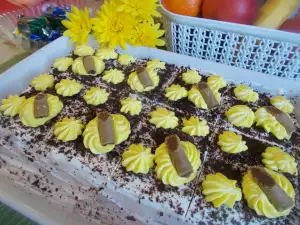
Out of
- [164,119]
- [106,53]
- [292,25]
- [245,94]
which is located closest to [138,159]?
[164,119]

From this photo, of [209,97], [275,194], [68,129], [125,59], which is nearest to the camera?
[275,194]

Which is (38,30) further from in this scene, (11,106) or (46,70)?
(11,106)

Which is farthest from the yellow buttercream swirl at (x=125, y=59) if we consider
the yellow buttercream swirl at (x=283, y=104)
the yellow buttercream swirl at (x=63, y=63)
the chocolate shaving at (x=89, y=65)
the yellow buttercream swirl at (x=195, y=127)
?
the yellow buttercream swirl at (x=283, y=104)

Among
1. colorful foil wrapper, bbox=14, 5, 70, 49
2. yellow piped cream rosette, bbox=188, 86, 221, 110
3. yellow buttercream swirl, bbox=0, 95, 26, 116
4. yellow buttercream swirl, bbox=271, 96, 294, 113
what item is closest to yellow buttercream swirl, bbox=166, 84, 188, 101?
yellow piped cream rosette, bbox=188, 86, 221, 110

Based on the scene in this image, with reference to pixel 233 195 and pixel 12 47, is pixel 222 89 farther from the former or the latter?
pixel 12 47

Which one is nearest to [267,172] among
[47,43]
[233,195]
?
[233,195]

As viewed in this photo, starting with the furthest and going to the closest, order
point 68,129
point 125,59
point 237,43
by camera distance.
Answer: point 125,59
point 237,43
point 68,129
